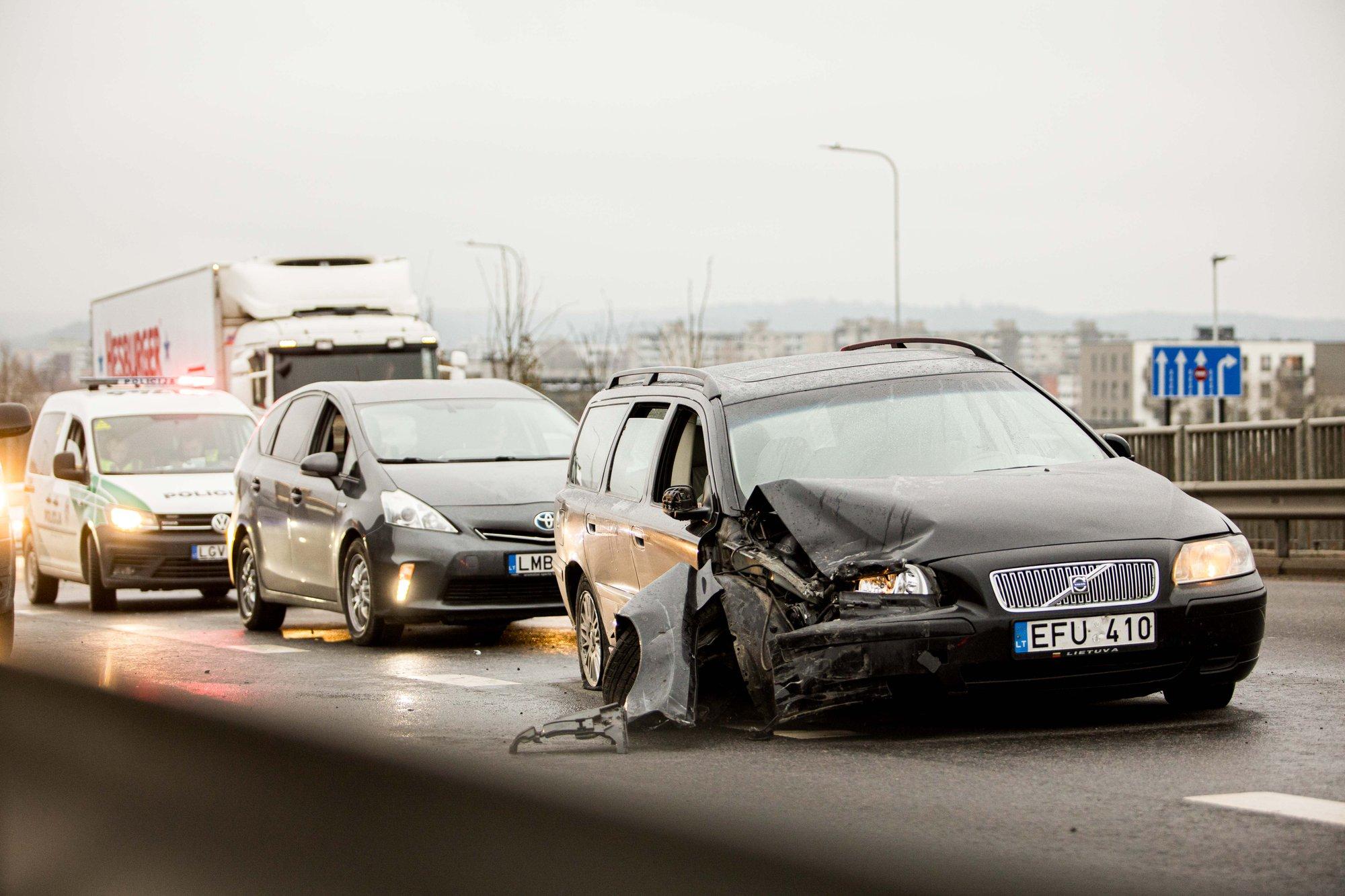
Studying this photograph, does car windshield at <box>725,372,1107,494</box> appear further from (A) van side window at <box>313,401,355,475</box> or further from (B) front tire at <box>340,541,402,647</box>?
(A) van side window at <box>313,401,355,475</box>

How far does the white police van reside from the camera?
17438 mm

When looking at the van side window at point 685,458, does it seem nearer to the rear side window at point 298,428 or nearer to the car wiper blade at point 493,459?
the car wiper blade at point 493,459

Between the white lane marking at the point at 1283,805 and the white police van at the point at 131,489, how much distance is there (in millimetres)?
12970

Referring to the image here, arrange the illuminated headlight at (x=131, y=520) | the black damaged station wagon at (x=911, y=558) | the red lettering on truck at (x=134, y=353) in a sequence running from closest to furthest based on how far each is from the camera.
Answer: the black damaged station wagon at (x=911, y=558) < the illuminated headlight at (x=131, y=520) < the red lettering on truck at (x=134, y=353)

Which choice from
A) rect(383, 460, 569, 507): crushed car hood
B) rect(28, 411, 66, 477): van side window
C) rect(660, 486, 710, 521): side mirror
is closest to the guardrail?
rect(383, 460, 569, 507): crushed car hood

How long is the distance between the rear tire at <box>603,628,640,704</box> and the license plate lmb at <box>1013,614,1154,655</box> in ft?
5.02

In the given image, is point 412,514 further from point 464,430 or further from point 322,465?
point 464,430

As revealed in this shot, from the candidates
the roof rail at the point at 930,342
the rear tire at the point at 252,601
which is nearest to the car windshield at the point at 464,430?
the rear tire at the point at 252,601

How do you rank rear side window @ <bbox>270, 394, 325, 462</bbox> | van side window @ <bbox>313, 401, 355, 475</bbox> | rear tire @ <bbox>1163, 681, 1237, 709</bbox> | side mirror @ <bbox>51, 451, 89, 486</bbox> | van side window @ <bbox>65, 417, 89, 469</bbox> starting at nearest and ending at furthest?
1. rear tire @ <bbox>1163, 681, 1237, 709</bbox>
2. van side window @ <bbox>313, 401, 355, 475</bbox>
3. rear side window @ <bbox>270, 394, 325, 462</bbox>
4. side mirror @ <bbox>51, 451, 89, 486</bbox>
5. van side window @ <bbox>65, 417, 89, 469</bbox>

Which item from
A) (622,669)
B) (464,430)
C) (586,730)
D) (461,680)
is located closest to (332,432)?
(464,430)

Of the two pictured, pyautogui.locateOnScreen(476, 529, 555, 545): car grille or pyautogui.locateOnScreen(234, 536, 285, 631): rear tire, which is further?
pyautogui.locateOnScreen(234, 536, 285, 631): rear tire

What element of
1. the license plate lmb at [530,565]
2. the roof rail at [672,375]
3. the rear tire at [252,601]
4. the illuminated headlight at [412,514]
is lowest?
the rear tire at [252,601]

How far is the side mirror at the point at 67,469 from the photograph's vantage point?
17.9m

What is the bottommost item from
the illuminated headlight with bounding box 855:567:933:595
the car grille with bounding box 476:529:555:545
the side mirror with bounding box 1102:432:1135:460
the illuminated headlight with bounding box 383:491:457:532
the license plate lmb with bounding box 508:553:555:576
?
the license plate lmb with bounding box 508:553:555:576
